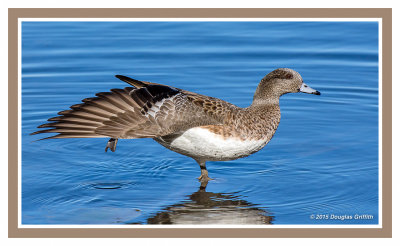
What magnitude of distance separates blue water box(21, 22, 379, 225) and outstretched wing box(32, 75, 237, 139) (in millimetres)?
983

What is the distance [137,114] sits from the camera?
7379mm

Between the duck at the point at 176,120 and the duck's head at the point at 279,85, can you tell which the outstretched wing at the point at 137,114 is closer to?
the duck at the point at 176,120

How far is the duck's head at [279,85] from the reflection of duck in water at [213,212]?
4.43 ft

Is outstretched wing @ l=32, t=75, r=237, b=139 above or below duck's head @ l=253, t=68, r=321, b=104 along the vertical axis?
Answer: below

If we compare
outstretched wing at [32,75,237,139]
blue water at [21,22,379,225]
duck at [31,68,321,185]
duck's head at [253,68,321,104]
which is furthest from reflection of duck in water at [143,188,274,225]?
duck's head at [253,68,321,104]

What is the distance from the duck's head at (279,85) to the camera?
327 inches

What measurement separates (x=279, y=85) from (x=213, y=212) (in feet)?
6.24

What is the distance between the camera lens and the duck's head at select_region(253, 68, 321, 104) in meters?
8.31

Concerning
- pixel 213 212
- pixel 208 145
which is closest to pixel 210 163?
pixel 208 145

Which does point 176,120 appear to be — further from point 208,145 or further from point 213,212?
point 213,212

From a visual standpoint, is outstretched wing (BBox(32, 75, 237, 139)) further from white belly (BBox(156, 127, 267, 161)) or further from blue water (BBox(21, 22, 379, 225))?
blue water (BBox(21, 22, 379, 225))

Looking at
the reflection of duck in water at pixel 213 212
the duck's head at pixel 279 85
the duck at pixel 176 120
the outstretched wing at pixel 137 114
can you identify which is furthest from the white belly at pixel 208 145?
the duck's head at pixel 279 85

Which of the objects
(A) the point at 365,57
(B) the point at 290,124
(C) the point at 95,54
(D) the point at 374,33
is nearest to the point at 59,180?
(B) the point at 290,124

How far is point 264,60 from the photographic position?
13617 millimetres
